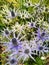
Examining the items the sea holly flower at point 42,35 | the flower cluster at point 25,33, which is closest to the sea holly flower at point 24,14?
the flower cluster at point 25,33

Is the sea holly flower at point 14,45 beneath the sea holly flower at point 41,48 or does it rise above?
above

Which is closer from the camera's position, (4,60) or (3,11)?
(4,60)

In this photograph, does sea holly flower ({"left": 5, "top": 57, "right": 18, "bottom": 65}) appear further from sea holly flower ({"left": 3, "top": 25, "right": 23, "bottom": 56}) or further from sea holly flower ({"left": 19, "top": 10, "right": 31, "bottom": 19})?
sea holly flower ({"left": 19, "top": 10, "right": 31, "bottom": 19})

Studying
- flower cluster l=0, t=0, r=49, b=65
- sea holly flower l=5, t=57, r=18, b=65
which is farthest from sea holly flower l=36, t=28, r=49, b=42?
sea holly flower l=5, t=57, r=18, b=65

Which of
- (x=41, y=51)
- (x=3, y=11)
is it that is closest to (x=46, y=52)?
(x=41, y=51)

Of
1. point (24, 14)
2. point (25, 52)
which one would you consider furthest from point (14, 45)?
point (24, 14)

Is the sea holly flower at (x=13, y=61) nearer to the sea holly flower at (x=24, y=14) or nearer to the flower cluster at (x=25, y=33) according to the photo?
the flower cluster at (x=25, y=33)

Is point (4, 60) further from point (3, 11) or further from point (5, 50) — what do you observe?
point (3, 11)

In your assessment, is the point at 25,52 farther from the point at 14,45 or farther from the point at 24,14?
the point at 24,14

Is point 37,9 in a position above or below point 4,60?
above

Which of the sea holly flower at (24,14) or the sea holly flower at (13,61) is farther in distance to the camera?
the sea holly flower at (24,14)

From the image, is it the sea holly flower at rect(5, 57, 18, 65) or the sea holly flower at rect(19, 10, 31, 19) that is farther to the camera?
the sea holly flower at rect(19, 10, 31, 19)
